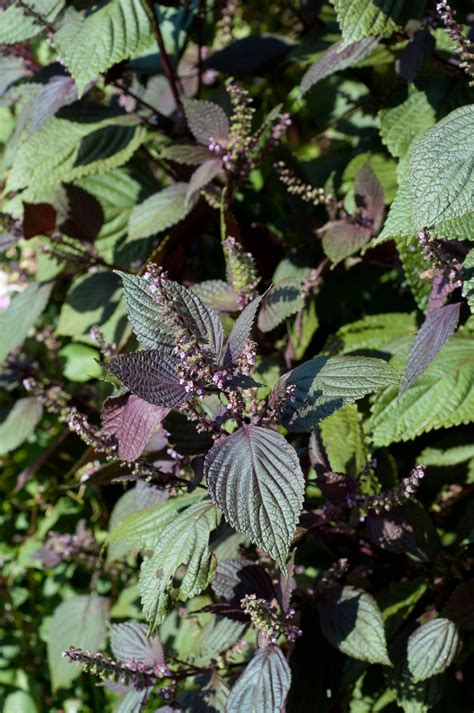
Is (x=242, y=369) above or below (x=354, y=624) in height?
above

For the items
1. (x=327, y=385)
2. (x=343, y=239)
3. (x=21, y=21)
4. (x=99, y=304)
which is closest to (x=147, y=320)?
(x=327, y=385)

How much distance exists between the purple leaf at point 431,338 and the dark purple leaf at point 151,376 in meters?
0.41

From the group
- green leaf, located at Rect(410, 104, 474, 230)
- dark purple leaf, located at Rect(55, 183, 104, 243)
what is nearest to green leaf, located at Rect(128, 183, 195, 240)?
dark purple leaf, located at Rect(55, 183, 104, 243)

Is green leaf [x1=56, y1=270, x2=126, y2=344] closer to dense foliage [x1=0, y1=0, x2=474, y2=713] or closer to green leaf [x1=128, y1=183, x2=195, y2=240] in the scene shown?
dense foliage [x1=0, y1=0, x2=474, y2=713]

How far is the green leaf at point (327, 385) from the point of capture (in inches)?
50.4

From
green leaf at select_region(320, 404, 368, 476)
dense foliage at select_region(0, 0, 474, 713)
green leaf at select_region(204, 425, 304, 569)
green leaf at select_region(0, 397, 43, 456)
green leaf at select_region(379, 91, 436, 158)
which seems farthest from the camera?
green leaf at select_region(0, 397, 43, 456)

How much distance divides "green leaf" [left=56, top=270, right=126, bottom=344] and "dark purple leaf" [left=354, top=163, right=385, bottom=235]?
0.72m

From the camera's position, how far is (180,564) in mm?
1393

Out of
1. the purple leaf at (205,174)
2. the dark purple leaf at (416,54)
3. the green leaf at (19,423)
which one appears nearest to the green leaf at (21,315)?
the green leaf at (19,423)

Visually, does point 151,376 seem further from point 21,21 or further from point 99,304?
point 21,21

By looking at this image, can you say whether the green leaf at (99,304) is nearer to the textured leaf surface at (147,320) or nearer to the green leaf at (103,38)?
the green leaf at (103,38)

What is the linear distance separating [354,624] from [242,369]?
0.55 m

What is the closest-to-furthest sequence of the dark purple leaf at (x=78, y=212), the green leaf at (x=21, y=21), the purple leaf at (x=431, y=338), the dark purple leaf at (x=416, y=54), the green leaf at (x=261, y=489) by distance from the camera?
the green leaf at (x=261, y=489) < the purple leaf at (x=431, y=338) < the dark purple leaf at (x=416, y=54) < the green leaf at (x=21, y=21) < the dark purple leaf at (x=78, y=212)

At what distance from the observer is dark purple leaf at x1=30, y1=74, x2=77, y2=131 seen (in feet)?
6.96
